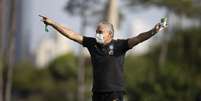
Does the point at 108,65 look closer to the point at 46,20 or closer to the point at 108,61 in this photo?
the point at 108,61

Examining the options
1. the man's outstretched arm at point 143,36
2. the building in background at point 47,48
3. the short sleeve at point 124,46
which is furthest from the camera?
the building in background at point 47,48

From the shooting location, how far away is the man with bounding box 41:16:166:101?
26.2ft

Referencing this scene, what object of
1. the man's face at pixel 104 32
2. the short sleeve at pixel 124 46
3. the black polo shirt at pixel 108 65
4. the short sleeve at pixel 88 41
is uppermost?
the man's face at pixel 104 32

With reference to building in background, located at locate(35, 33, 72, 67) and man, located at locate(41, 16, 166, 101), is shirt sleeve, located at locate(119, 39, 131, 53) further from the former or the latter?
building in background, located at locate(35, 33, 72, 67)

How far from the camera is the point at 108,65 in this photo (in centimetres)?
801

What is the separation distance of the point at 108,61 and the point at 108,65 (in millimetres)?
44

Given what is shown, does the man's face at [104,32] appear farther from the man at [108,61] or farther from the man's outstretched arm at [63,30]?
the man's outstretched arm at [63,30]

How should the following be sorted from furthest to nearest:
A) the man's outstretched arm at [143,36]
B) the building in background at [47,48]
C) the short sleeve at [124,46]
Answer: the building in background at [47,48]
the short sleeve at [124,46]
the man's outstretched arm at [143,36]

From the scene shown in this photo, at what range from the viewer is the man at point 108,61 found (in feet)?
26.2

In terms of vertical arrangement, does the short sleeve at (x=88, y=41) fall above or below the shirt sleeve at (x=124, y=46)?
above

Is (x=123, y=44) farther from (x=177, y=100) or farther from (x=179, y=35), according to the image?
(x=179, y=35)

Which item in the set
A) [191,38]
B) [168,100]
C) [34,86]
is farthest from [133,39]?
[34,86]

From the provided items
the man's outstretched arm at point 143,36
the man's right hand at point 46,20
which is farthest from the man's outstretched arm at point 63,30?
the man's outstretched arm at point 143,36

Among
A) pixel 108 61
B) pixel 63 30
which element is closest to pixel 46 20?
pixel 63 30
